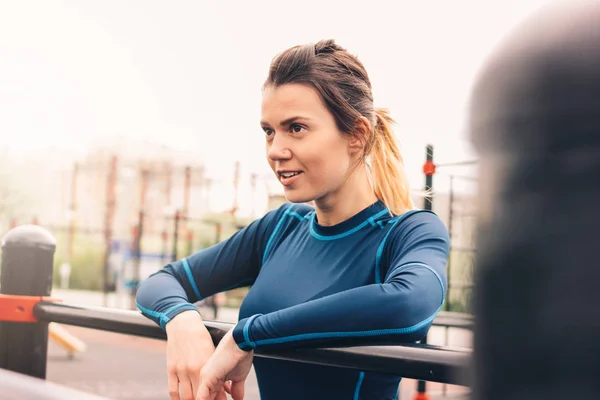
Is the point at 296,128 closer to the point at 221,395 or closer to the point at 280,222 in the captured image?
the point at 280,222

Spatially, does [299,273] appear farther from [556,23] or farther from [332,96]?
[556,23]

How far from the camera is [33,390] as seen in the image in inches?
50.4

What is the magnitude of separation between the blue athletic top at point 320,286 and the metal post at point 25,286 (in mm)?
484

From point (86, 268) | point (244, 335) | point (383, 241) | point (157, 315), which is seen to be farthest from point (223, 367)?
point (86, 268)

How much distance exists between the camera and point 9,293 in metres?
1.81

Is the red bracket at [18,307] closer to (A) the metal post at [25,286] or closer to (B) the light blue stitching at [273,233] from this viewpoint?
(A) the metal post at [25,286]

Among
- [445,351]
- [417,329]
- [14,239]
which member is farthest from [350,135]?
[14,239]

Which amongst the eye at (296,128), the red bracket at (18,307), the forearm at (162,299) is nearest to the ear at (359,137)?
the eye at (296,128)

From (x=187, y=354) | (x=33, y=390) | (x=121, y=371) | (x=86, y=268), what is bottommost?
(x=86, y=268)

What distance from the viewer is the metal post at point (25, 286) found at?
1801 millimetres

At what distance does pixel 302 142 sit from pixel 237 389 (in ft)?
1.61

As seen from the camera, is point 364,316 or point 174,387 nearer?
point 364,316

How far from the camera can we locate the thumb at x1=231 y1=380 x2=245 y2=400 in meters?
1.15

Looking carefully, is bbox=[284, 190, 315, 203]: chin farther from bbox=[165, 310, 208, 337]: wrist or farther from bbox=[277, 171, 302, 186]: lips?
bbox=[165, 310, 208, 337]: wrist
